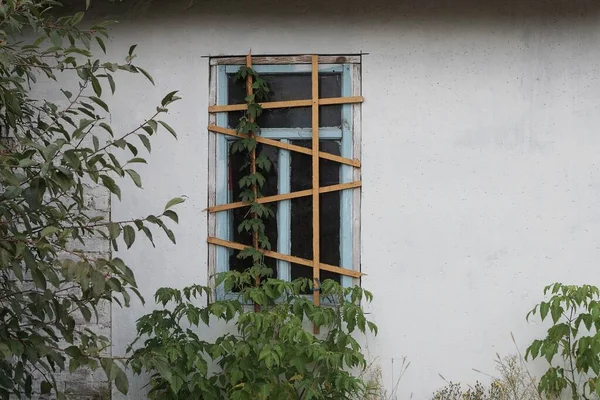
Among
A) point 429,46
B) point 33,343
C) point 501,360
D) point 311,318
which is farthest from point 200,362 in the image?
point 429,46

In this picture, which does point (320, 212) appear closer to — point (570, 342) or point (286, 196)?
point (286, 196)

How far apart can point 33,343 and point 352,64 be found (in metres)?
2.80

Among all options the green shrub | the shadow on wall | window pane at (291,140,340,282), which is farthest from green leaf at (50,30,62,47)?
the green shrub

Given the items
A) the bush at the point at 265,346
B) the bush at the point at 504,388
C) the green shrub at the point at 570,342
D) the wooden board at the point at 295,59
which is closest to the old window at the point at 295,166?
the wooden board at the point at 295,59

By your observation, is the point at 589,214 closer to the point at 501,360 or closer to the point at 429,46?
the point at 501,360

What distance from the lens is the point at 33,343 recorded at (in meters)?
3.81

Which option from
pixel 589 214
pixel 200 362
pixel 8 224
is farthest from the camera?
pixel 589 214

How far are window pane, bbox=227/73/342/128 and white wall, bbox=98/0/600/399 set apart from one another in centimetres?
18

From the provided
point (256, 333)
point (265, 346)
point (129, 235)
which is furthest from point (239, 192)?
point (129, 235)

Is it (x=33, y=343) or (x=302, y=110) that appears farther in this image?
(x=302, y=110)

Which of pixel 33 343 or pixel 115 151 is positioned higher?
pixel 115 151

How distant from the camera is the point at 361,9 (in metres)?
5.66

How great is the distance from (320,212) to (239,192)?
0.55 metres

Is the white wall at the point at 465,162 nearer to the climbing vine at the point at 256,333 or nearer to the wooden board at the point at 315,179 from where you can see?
the wooden board at the point at 315,179
